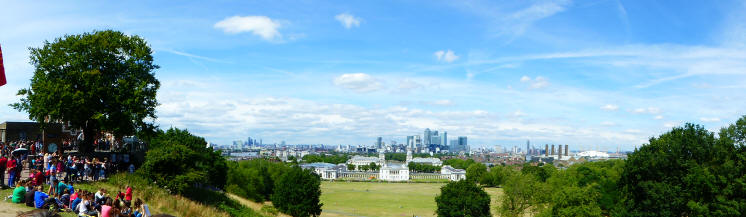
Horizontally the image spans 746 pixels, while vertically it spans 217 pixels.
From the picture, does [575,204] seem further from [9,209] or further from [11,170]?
[11,170]

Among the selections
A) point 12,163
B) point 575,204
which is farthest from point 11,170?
point 575,204

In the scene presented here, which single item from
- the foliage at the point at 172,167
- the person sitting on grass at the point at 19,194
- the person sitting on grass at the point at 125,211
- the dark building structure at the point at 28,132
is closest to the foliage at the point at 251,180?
the foliage at the point at 172,167

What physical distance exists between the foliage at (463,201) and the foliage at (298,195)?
12603 millimetres

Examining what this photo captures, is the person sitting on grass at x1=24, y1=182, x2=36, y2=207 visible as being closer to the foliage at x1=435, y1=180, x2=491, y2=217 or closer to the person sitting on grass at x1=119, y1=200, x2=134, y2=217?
the person sitting on grass at x1=119, y1=200, x2=134, y2=217

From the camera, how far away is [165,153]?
110ft

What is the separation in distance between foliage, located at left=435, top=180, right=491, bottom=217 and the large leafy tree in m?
24.0

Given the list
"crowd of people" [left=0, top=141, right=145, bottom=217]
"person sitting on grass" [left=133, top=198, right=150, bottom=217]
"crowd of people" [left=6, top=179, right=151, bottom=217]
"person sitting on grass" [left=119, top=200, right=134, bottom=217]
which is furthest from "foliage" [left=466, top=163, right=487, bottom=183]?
"person sitting on grass" [left=133, top=198, right=150, bottom=217]

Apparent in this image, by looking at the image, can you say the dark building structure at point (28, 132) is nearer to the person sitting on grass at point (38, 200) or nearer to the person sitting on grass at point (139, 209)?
the person sitting on grass at point (38, 200)

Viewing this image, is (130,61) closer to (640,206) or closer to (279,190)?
(279,190)

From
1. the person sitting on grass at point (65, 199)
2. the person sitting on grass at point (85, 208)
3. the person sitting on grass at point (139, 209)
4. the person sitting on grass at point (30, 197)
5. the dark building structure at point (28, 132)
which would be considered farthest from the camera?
the dark building structure at point (28, 132)

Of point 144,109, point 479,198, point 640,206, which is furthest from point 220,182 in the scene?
point 640,206

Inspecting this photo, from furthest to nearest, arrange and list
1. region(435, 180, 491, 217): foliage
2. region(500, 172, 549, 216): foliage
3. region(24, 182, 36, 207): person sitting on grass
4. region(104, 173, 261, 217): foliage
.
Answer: region(500, 172, 549, 216): foliage < region(435, 180, 491, 217): foliage < region(104, 173, 261, 217): foliage < region(24, 182, 36, 207): person sitting on grass

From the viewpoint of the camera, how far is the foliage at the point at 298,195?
1877 inches

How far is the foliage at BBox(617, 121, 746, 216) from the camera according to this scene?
103ft
